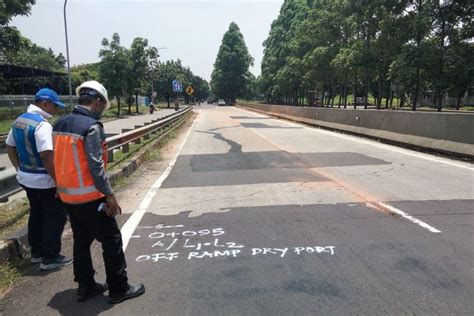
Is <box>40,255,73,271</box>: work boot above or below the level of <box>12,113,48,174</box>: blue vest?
below

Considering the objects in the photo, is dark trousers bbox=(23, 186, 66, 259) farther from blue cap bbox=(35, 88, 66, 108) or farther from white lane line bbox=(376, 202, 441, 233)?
white lane line bbox=(376, 202, 441, 233)

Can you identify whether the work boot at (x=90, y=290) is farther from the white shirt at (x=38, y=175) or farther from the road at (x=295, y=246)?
the white shirt at (x=38, y=175)

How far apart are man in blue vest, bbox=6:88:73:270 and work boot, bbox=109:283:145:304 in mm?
1250

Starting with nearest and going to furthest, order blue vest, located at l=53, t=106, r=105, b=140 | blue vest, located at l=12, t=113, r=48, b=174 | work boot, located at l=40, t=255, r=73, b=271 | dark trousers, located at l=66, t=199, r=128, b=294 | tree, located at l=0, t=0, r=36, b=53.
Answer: blue vest, located at l=53, t=106, r=105, b=140 < dark trousers, located at l=66, t=199, r=128, b=294 < blue vest, located at l=12, t=113, r=48, b=174 < work boot, located at l=40, t=255, r=73, b=271 < tree, located at l=0, t=0, r=36, b=53

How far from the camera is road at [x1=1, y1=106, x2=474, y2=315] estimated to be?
4.06 meters

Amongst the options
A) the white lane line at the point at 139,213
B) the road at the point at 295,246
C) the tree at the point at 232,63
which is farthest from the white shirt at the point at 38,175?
the tree at the point at 232,63

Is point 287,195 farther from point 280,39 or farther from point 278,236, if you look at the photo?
point 280,39

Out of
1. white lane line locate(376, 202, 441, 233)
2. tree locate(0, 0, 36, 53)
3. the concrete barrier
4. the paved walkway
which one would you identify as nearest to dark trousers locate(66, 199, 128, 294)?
white lane line locate(376, 202, 441, 233)

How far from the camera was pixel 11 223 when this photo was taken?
21.1 ft

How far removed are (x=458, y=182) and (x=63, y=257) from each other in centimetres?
748

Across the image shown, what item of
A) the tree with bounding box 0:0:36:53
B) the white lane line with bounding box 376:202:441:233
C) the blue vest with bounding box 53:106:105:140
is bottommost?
the white lane line with bounding box 376:202:441:233

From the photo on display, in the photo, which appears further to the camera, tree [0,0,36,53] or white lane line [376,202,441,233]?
tree [0,0,36,53]

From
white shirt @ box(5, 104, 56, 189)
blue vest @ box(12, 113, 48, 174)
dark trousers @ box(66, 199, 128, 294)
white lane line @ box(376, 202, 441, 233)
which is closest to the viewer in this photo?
dark trousers @ box(66, 199, 128, 294)

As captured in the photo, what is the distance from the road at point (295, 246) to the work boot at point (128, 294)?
6 cm
